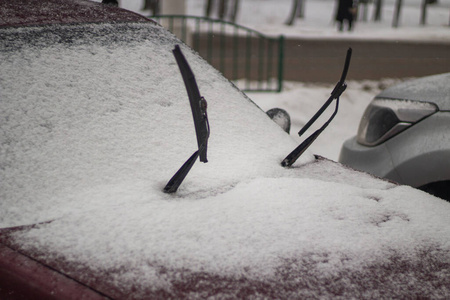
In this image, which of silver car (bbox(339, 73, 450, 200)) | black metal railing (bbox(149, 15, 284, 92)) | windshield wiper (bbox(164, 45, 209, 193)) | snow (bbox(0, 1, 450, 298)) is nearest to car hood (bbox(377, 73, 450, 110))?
silver car (bbox(339, 73, 450, 200))

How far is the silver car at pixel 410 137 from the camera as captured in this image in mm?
2252

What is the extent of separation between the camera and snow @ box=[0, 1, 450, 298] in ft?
3.53

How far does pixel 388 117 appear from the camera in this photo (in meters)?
2.57

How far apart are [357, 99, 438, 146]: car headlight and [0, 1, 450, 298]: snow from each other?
2.64 feet

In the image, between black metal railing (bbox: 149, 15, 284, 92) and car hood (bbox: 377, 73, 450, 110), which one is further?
black metal railing (bbox: 149, 15, 284, 92)

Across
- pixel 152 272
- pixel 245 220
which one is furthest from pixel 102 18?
pixel 152 272

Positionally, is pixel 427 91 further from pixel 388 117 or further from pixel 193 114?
pixel 193 114

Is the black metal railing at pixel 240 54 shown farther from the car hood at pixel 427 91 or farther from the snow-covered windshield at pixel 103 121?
the snow-covered windshield at pixel 103 121

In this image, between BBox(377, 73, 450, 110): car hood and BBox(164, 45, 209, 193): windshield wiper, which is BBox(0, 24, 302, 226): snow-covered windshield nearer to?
BBox(164, 45, 209, 193): windshield wiper

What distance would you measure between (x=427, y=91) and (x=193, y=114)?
1.55 m

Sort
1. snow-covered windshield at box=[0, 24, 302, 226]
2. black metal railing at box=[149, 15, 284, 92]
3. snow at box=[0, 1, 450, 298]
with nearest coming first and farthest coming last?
snow at box=[0, 1, 450, 298], snow-covered windshield at box=[0, 24, 302, 226], black metal railing at box=[149, 15, 284, 92]

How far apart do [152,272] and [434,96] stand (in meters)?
1.81

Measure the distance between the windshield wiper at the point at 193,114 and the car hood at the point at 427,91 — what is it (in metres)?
1.43

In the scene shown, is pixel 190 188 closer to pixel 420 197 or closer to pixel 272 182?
pixel 272 182
